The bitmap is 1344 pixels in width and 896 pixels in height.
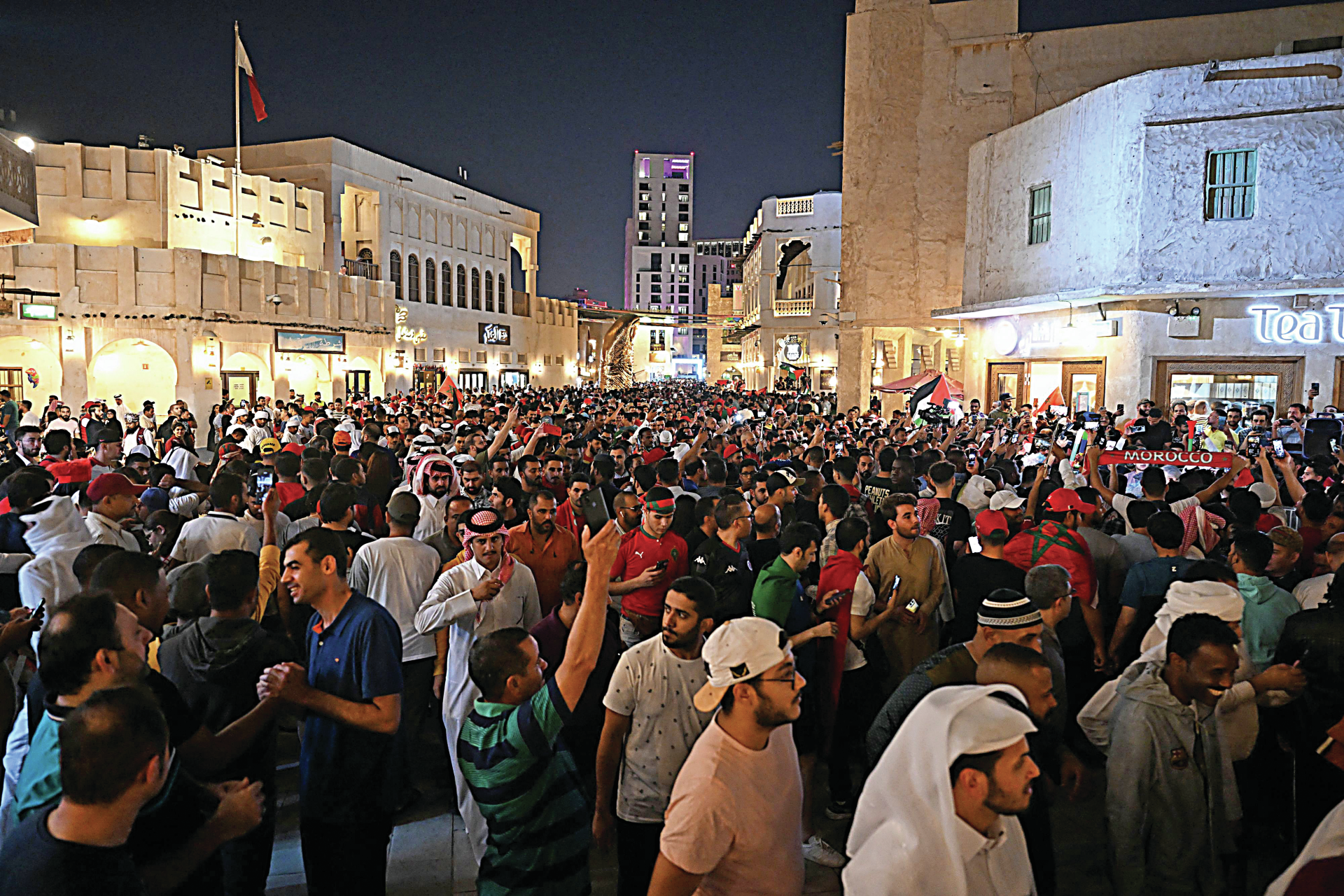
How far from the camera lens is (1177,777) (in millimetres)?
3158

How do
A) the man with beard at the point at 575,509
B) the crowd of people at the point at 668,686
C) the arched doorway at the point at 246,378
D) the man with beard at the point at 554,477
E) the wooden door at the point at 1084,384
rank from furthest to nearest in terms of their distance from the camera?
the arched doorway at the point at 246,378 → the wooden door at the point at 1084,384 → the man with beard at the point at 554,477 → the man with beard at the point at 575,509 → the crowd of people at the point at 668,686

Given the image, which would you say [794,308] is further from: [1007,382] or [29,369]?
[29,369]

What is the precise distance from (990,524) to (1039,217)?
16324mm

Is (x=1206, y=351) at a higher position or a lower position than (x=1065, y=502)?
higher

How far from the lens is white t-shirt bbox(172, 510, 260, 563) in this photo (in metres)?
5.10

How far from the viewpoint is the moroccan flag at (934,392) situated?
619 inches

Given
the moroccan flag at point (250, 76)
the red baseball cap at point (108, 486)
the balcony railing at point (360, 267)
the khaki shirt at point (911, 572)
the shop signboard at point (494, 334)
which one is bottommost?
the khaki shirt at point (911, 572)

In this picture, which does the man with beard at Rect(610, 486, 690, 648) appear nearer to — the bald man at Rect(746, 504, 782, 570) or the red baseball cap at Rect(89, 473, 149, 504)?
the bald man at Rect(746, 504, 782, 570)

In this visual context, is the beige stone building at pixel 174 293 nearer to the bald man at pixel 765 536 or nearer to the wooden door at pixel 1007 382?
the wooden door at pixel 1007 382

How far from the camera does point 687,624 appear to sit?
336cm

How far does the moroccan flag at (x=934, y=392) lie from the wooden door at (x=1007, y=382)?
386cm

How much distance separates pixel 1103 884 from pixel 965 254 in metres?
19.9

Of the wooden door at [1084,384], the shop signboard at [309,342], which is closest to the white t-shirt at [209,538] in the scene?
the wooden door at [1084,384]

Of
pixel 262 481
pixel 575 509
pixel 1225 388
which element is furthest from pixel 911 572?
pixel 1225 388
